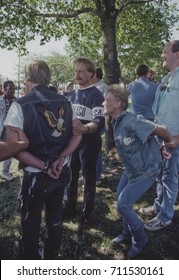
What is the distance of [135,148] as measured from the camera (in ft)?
11.5

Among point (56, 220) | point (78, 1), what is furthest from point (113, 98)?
point (78, 1)

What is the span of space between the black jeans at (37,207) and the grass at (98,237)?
2.80 feet

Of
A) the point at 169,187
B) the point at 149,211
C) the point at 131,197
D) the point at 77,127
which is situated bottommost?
the point at 149,211

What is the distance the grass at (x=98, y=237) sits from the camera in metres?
3.99

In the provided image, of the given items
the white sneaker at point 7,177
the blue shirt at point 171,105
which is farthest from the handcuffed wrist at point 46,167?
the white sneaker at point 7,177

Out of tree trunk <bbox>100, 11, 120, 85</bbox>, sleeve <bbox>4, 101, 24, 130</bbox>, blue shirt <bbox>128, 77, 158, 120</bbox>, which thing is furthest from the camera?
tree trunk <bbox>100, 11, 120, 85</bbox>

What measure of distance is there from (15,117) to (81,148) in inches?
73.4

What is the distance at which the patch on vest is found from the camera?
2.85 meters

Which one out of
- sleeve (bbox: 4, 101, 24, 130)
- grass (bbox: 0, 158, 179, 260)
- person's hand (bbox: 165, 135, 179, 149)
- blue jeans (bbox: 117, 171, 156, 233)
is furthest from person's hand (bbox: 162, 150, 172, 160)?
sleeve (bbox: 4, 101, 24, 130)

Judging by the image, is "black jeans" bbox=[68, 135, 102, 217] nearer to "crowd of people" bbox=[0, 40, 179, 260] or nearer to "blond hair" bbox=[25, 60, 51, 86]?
"crowd of people" bbox=[0, 40, 179, 260]

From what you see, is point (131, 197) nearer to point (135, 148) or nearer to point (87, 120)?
point (135, 148)

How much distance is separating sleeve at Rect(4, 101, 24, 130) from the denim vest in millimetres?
34

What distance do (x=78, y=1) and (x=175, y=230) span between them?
26.6ft

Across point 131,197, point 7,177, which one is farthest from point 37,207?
point 7,177
